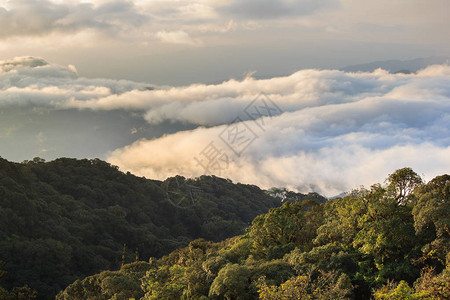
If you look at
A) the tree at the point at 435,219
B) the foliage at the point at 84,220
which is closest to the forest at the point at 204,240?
the tree at the point at 435,219

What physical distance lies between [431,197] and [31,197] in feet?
247

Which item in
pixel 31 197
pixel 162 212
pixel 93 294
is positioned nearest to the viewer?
pixel 93 294

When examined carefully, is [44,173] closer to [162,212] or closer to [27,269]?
[162,212]

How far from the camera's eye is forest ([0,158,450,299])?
27.8 m

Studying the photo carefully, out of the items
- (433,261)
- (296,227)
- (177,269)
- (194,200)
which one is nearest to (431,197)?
(433,261)

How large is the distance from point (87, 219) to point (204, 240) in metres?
37.7

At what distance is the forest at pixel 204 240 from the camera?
91.4 feet

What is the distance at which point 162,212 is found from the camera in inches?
4550

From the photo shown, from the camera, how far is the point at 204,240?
200 feet

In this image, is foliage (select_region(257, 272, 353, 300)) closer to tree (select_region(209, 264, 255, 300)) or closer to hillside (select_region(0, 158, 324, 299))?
tree (select_region(209, 264, 255, 300))

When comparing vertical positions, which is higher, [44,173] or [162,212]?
[44,173]

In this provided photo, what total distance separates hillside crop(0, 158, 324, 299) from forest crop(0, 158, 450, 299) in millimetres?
240

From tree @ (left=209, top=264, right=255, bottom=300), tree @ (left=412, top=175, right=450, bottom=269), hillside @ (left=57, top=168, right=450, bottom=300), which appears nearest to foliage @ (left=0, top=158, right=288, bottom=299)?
hillside @ (left=57, top=168, right=450, bottom=300)

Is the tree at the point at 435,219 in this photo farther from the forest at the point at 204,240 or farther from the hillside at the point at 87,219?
the hillside at the point at 87,219
